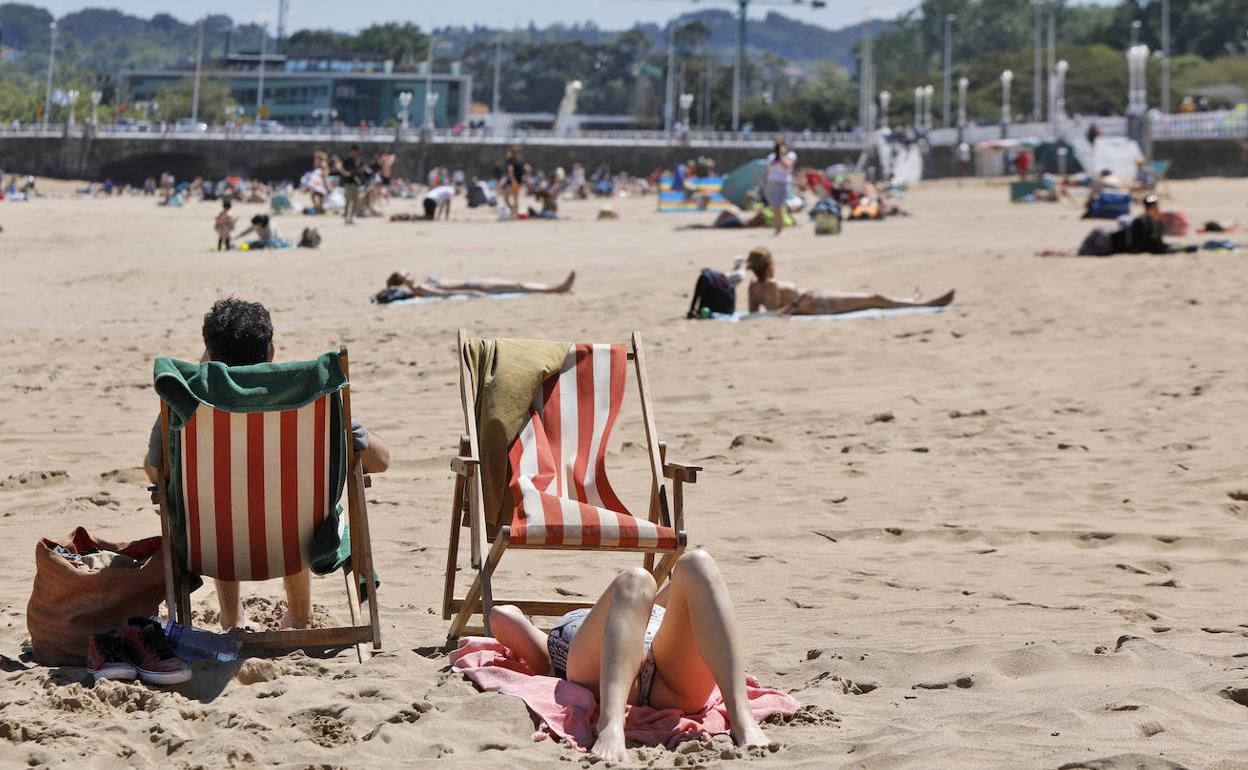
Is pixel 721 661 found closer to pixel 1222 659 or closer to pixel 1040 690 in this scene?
pixel 1040 690

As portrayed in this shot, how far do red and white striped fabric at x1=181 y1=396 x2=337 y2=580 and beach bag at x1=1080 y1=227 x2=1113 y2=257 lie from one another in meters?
11.3

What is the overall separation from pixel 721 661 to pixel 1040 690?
768 mm

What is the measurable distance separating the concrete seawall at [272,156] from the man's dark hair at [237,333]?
6216cm

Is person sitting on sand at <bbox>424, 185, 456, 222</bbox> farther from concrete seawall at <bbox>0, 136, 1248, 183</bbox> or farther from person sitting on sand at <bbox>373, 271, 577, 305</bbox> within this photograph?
concrete seawall at <bbox>0, 136, 1248, 183</bbox>

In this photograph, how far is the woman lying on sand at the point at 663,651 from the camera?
9.90 ft

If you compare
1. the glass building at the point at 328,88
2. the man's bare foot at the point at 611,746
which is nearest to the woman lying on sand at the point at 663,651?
the man's bare foot at the point at 611,746

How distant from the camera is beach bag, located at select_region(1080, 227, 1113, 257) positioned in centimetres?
1372

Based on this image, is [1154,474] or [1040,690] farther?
[1154,474]

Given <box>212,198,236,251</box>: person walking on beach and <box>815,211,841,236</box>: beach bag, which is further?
<box>815,211,841,236</box>: beach bag

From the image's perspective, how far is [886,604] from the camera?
14.0ft

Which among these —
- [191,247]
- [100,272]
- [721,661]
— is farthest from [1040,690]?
[191,247]

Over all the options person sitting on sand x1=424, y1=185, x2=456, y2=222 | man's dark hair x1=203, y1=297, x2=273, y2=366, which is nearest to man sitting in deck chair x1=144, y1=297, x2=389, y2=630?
man's dark hair x1=203, y1=297, x2=273, y2=366

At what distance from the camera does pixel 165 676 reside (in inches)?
130

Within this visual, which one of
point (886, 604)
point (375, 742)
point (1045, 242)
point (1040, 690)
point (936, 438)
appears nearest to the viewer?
point (375, 742)
